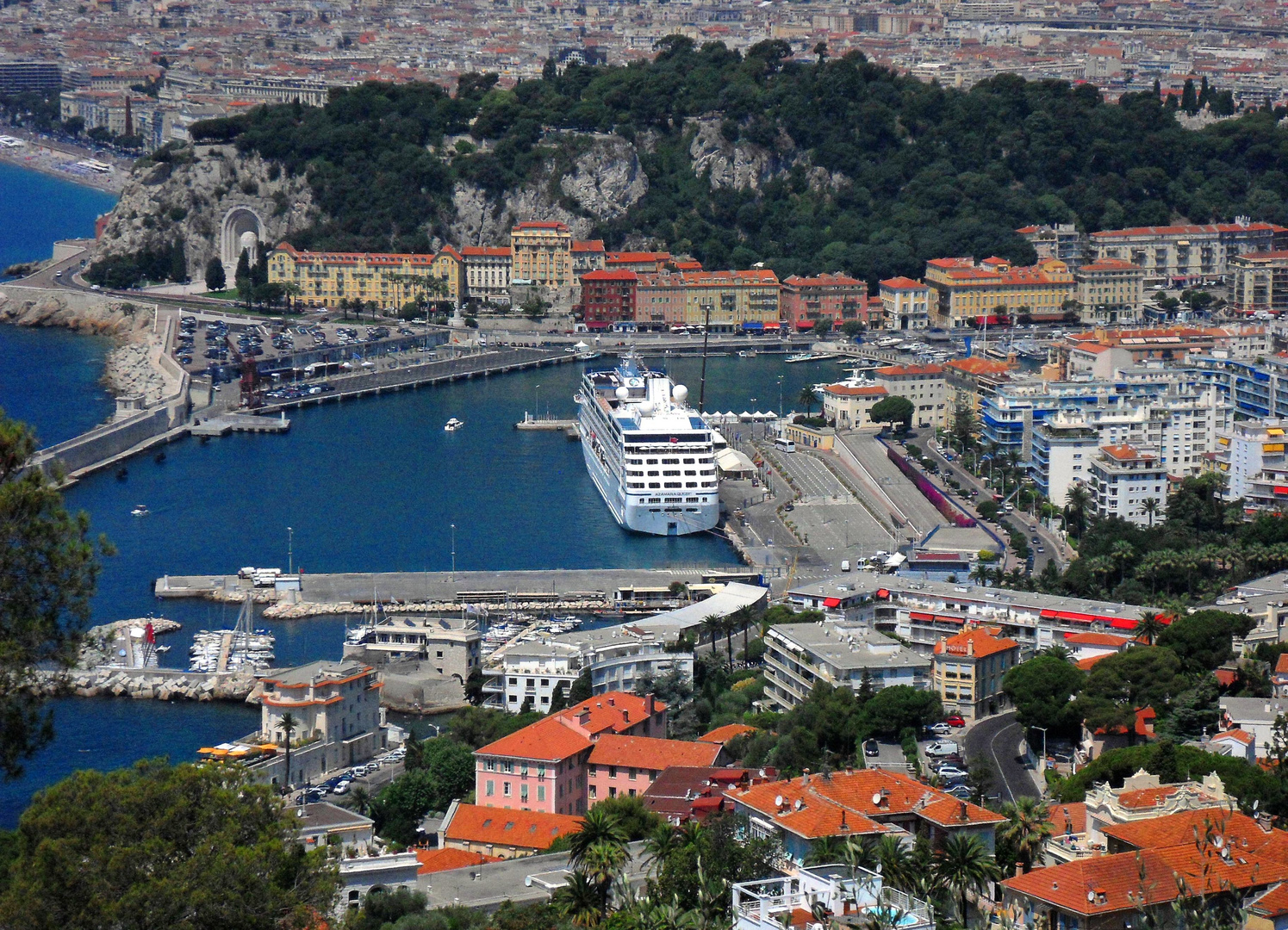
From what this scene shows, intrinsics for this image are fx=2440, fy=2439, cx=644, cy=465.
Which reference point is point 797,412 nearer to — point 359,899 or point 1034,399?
point 1034,399

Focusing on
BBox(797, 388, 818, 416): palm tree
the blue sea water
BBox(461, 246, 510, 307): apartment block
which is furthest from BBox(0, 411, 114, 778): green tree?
BBox(461, 246, 510, 307): apartment block

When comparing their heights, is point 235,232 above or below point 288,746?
above

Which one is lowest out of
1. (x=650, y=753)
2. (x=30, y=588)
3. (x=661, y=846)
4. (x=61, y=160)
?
(x=650, y=753)

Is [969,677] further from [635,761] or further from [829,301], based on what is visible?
[829,301]

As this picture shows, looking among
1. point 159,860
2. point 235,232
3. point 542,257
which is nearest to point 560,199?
point 542,257

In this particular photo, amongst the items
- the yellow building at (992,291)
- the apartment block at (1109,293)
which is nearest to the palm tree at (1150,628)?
the yellow building at (992,291)
